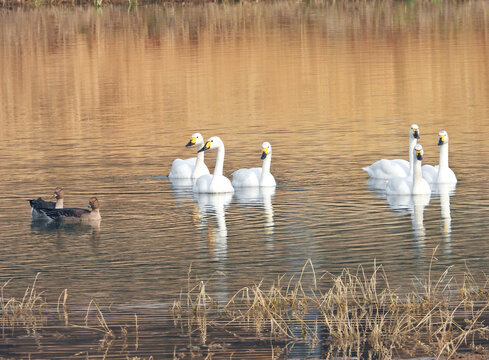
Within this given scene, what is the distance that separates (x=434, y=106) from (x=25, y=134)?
34.5ft

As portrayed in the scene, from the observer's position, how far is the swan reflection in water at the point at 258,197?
61.4 feet

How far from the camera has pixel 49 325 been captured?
37.4 feet

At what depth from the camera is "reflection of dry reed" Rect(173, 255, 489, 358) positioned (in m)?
10.1

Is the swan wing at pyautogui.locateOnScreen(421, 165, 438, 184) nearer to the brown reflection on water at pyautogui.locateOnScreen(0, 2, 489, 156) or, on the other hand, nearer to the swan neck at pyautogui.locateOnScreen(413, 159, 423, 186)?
the swan neck at pyautogui.locateOnScreen(413, 159, 423, 186)

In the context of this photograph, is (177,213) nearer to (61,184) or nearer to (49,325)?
(61,184)

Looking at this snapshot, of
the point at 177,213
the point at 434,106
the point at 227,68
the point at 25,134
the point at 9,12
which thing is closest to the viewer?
the point at 177,213

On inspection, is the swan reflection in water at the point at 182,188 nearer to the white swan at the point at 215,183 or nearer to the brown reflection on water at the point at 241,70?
the white swan at the point at 215,183

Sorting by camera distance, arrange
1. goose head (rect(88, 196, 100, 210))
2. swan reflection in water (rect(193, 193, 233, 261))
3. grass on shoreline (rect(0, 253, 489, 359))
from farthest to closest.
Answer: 1. goose head (rect(88, 196, 100, 210))
2. swan reflection in water (rect(193, 193, 233, 261))
3. grass on shoreline (rect(0, 253, 489, 359))

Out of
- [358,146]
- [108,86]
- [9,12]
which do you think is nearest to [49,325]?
[358,146]

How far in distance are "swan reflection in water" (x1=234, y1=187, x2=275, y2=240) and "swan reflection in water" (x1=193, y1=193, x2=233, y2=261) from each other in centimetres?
22

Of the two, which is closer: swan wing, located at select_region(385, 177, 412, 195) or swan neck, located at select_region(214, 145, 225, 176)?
swan wing, located at select_region(385, 177, 412, 195)

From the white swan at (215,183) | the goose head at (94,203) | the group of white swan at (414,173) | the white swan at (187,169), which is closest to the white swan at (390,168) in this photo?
the group of white swan at (414,173)

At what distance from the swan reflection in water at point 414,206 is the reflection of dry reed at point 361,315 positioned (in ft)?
13.3

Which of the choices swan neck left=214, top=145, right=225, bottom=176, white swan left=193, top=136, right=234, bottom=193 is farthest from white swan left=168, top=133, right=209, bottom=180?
white swan left=193, top=136, right=234, bottom=193
